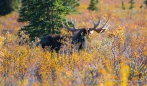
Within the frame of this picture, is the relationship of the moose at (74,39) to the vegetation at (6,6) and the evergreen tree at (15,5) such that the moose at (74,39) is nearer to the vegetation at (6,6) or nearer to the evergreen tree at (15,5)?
the vegetation at (6,6)

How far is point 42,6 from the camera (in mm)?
18938

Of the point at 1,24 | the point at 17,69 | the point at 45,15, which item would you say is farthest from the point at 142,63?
the point at 1,24

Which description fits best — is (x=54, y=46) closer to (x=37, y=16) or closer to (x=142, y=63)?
(x=37, y=16)

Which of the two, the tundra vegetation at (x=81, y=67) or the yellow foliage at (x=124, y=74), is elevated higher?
the yellow foliage at (x=124, y=74)

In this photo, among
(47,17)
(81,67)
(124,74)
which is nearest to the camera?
(124,74)

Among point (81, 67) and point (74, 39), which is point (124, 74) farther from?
point (74, 39)

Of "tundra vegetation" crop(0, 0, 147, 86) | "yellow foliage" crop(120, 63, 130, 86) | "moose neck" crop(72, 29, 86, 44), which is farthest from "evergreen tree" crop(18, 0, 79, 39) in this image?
"yellow foliage" crop(120, 63, 130, 86)

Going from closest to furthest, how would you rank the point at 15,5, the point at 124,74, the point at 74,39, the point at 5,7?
the point at 124,74 < the point at 74,39 < the point at 5,7 < the point at 15,5

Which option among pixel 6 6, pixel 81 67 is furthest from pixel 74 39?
pixel 6 6

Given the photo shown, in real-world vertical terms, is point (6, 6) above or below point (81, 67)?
below

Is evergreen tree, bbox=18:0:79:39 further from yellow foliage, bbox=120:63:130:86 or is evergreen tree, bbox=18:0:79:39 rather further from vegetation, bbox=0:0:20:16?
vegetation, bbox=0:0:20:16

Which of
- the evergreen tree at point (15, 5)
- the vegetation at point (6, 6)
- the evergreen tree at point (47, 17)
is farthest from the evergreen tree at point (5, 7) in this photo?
the evergreen tree at point (47, 17)

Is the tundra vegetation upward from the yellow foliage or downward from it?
downward

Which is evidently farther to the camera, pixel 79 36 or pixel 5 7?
pixel 5 7
